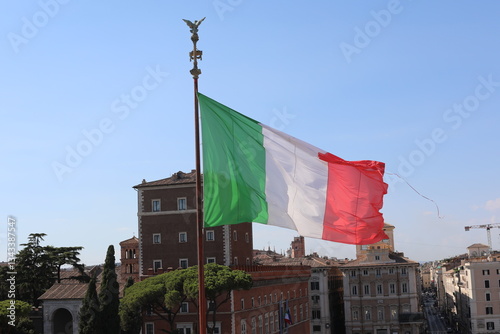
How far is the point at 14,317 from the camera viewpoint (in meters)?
40.4

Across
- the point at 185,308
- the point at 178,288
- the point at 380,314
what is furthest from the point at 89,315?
the point at 380,314

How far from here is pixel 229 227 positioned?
52.8 meters

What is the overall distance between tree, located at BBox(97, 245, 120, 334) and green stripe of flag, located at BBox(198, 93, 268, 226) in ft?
105

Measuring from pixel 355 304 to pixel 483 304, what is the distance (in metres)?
17.5

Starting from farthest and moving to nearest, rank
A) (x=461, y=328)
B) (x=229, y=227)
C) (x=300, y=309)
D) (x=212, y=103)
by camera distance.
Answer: (x=461, y=328), (x=300, y=309), (x=229, y=227), (x=212, y=103)

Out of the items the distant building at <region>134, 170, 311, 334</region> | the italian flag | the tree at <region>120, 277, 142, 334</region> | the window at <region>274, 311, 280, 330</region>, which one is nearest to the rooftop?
the distant building at <region>134, 170, 311, 334</region>

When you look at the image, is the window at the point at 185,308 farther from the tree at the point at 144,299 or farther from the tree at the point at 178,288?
the tree at the point at 178,288

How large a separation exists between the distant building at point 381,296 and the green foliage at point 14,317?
49.0m

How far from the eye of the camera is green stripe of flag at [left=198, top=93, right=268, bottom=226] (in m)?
12.3

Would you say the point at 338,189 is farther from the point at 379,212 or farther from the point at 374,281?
the point at 374,281

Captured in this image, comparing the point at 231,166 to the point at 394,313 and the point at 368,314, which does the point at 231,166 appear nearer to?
the point at 394,313

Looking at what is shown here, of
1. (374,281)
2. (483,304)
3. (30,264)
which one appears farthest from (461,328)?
(30,264)

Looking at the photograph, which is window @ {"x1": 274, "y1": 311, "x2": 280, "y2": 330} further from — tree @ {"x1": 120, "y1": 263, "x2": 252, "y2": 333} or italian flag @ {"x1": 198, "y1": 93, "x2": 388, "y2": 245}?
italian flag @ {"x1": 198, "y1": 93, "x2": 388, "y2": 245}

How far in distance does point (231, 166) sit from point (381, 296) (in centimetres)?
7438
